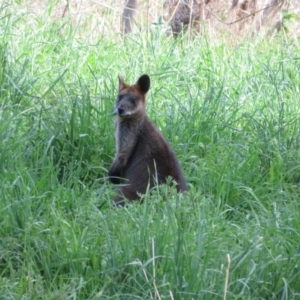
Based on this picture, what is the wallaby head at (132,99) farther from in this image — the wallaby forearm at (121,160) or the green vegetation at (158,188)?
the green vegetation at (158,188)

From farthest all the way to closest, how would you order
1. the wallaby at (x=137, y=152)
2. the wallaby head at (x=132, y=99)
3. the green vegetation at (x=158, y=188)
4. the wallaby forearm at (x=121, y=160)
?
the wallaby head at (x=132, y=99) → the wallaby forearm at (x=121, y=160) → the wallaby at (x=137, y=152) → the green vegetation at (x=158, y=188)

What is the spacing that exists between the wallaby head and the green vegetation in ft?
1.10

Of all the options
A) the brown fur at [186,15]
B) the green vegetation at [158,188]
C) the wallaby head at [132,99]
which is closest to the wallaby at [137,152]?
the wallaby head at [132,99]

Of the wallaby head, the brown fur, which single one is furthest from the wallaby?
the brown fur

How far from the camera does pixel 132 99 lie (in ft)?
21.0

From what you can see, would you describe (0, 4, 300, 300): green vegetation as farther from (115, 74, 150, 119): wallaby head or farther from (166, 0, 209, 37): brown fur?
(166, 0, 209, 37): brown fur

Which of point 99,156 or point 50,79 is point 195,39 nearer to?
point 50,79

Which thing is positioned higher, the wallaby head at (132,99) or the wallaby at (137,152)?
the wallaby head at (132,99)

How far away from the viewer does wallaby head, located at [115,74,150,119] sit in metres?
6.31

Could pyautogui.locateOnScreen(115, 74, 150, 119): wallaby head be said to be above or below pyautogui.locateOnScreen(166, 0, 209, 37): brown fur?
below

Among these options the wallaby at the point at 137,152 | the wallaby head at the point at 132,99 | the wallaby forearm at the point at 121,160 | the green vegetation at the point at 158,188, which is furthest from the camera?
the wallaby head at the point at 132,99

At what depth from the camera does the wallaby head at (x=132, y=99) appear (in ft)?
20.7

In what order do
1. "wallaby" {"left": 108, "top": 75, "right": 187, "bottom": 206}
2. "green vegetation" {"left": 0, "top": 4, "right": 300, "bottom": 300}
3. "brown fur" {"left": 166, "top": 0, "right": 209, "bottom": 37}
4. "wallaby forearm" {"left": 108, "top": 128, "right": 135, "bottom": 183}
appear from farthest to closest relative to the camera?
"brown fur" {"left": 166, "top": 0, "right": 209, "bottom": 37} → "wallaby forearm" {"left": 108, "top": 128, "right": 135, "bottom": 183} → "wallaby" {"left": 108, "top": 75, "right": 187, "bottom": 206} → "green vegetation" {"left": 0, "top": 4, "right": 300, "bottom": 300}

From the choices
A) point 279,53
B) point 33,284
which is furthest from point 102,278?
point 279,53
